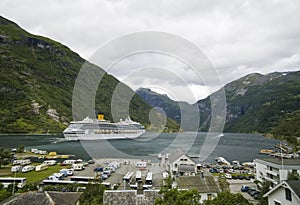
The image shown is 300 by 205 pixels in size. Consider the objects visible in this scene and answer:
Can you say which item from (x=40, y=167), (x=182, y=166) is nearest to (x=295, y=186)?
(x=182, y=166)

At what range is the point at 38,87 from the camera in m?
93.4

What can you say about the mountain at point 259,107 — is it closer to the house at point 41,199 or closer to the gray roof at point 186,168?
the gray roof at point 186,168

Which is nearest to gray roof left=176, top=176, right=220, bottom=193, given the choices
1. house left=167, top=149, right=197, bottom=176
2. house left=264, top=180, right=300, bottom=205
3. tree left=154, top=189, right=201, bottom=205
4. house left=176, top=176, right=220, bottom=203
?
house left=176, top=176, right=220, bottom=203

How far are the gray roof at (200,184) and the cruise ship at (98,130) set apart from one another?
51.5 meters

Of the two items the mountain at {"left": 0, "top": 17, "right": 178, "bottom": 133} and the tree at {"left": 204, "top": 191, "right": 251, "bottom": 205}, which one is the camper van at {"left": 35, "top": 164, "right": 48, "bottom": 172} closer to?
the tree at {"left": 204, "top": 191, "right": 251, "bottom": 205}

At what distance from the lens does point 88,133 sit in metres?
Result: 61.0

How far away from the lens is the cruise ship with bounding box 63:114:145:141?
198 ft

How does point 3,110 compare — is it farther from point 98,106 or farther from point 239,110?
point 239,110

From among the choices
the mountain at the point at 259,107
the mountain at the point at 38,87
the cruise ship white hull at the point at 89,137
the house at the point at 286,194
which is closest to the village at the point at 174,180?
the house at the point at 286,194

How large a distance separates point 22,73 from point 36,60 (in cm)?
2162

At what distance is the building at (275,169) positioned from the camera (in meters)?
14.3

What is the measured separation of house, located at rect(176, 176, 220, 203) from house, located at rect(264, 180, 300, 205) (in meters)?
2.58

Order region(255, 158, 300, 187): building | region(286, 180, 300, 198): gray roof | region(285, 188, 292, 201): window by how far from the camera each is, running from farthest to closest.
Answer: region(255, 158, 300, 187): building < region(285, 188, 292, 201): window < region(286, 180, 300, 198): gray roof

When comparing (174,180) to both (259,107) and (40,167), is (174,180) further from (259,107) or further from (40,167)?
(259,107)
